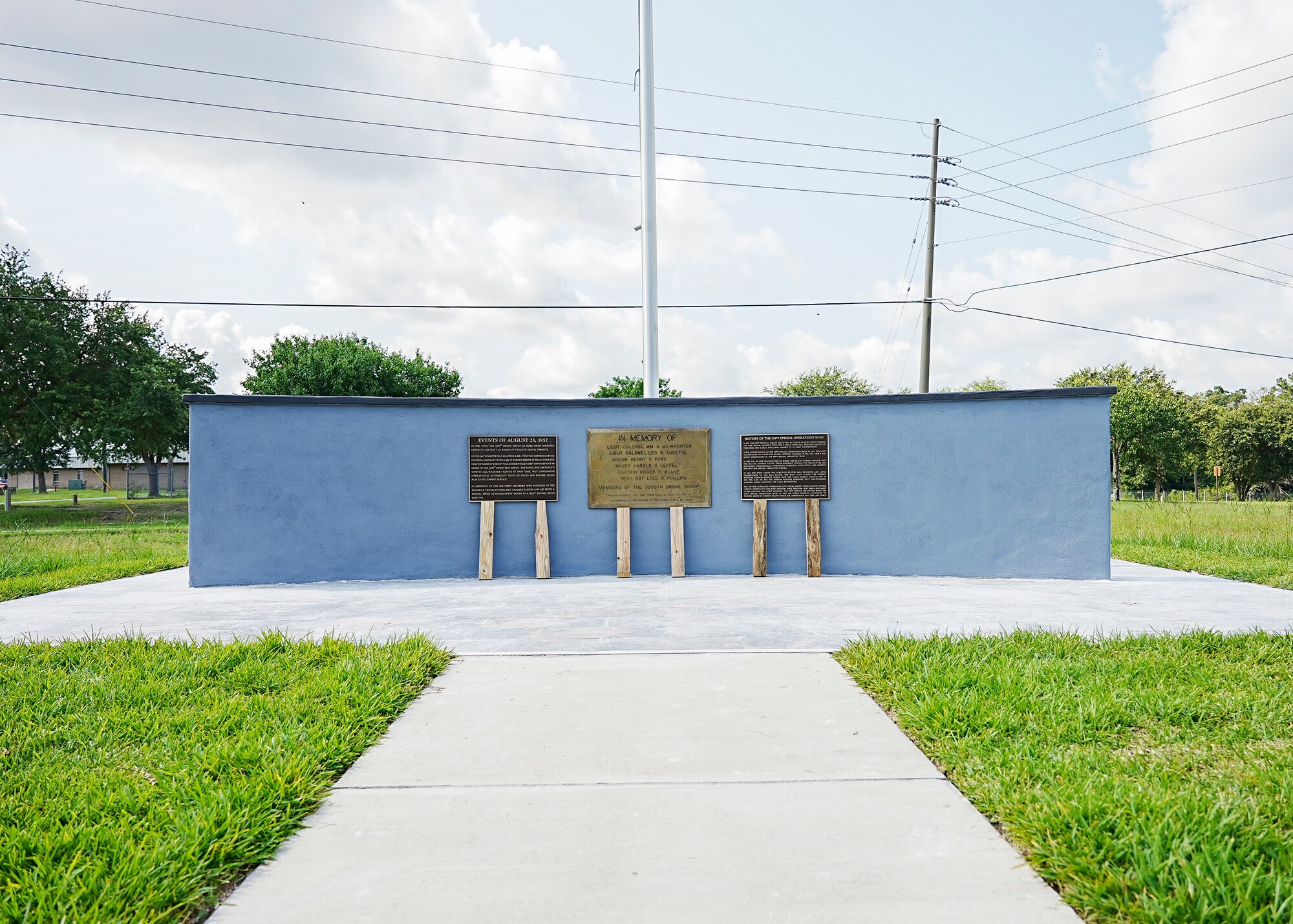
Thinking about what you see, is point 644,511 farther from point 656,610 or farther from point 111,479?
point 111,479

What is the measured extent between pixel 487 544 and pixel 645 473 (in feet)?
7.64

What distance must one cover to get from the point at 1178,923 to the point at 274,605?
839 centimetres

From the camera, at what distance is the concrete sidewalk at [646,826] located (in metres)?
2.54

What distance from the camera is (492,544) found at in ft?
33.8

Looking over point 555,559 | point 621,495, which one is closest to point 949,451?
point 621,495

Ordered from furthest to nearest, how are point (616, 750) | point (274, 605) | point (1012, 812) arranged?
point (274, 605)
point (616, 750)
point (1012, 812)

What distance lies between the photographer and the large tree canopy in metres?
31.2

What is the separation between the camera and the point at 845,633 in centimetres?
654

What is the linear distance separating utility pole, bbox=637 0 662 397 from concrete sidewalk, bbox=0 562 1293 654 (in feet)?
15.3

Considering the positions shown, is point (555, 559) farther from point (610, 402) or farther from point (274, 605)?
point (274, 605)

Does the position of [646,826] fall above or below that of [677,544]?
below

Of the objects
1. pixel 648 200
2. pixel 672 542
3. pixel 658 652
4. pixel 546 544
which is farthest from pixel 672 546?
pixel 648 200

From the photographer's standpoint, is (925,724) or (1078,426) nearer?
(925,724)

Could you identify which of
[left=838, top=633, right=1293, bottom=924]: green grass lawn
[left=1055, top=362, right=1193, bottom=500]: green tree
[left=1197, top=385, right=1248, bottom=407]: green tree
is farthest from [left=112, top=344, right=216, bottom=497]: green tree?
[left=1197, top=385, right=1248, bottom=407]: green tree
